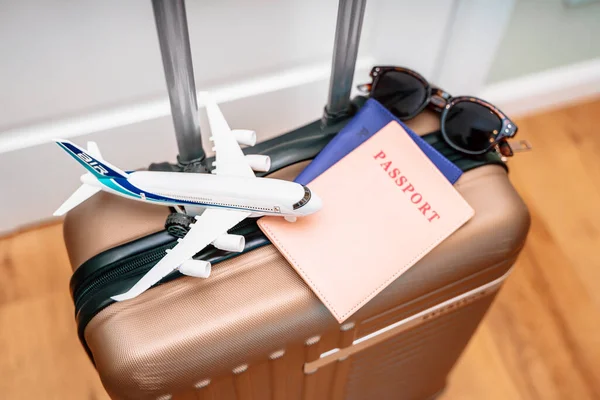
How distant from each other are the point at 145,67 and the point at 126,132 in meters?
0.15

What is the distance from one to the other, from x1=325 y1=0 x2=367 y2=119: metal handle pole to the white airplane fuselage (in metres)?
0.17

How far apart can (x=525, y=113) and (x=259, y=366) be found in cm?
104

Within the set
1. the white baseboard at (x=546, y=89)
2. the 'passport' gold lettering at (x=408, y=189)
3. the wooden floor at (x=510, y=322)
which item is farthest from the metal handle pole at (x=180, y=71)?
the white baseboard at (x=546, y=89)

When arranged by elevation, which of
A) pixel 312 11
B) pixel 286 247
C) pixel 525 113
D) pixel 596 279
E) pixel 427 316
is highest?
pixel 312 11

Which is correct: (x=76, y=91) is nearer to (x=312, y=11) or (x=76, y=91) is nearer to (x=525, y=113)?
(x=312, y=11)

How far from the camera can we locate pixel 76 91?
91 cm

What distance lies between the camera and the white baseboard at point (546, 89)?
1293 mm

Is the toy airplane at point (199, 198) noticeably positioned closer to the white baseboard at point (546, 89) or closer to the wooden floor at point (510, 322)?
the wooden floor at point (510, 322)

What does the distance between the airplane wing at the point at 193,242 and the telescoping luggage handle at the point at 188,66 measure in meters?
0.11

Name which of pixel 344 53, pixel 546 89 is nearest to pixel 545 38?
pixel 546 89

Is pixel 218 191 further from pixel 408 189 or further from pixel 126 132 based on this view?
pixel 126 132

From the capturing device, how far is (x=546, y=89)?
52.6 inches

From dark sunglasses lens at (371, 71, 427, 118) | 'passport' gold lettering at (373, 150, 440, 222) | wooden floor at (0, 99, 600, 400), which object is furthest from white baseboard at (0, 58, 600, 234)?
'passport' gold lettering at (373, 150, 440, 222)

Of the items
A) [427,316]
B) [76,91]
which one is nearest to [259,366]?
[427,316]
